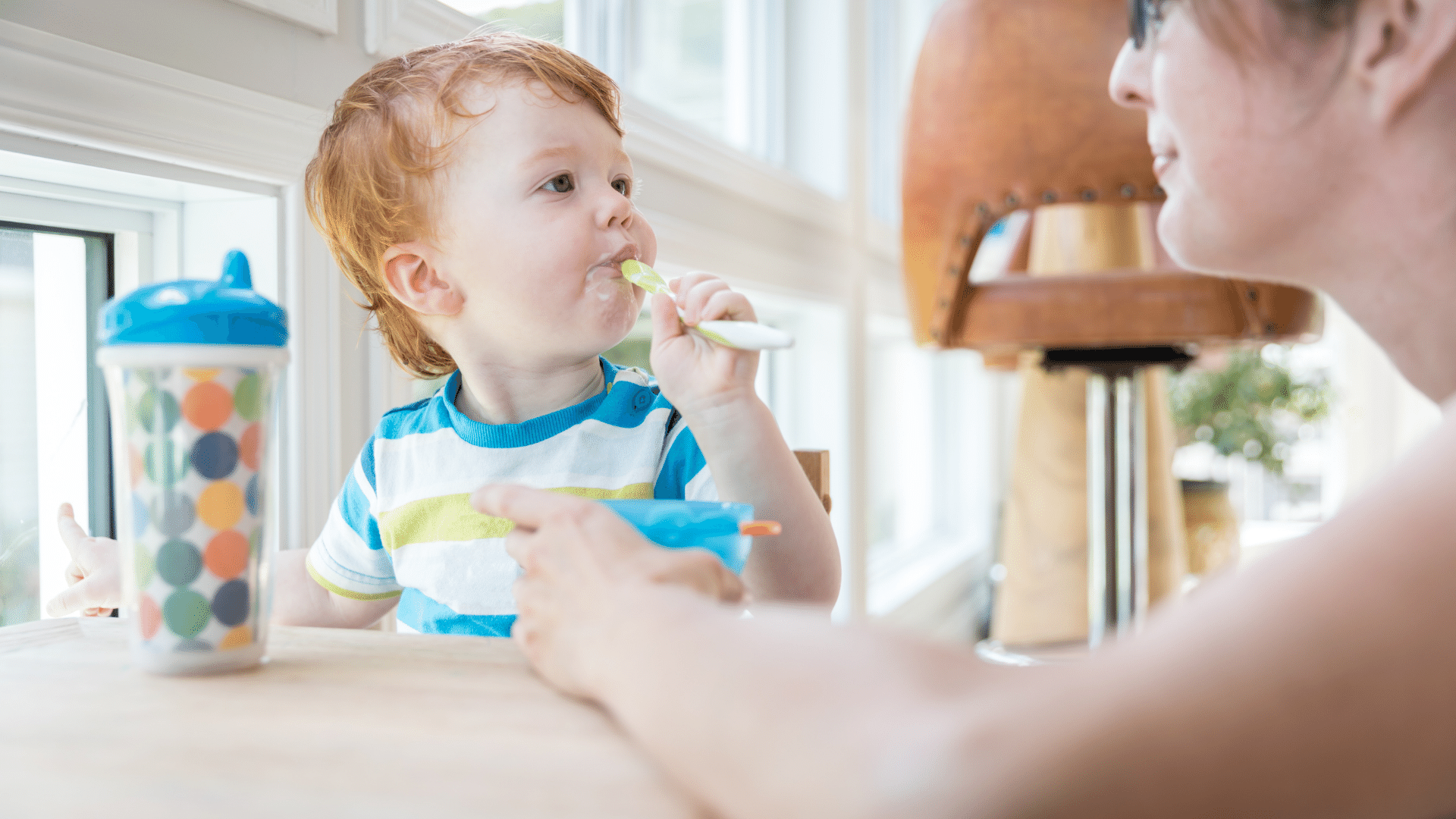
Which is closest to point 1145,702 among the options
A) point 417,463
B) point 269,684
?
point 269,684

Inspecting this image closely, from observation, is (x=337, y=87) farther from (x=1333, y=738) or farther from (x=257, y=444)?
(x=1333, y=738)

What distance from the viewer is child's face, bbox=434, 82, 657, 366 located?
92 centimetres

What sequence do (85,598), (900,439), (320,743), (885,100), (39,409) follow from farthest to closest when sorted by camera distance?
1. (900,439)
2. (885,100)
3. (39,409)
4. (85,598)
5. (320,743)

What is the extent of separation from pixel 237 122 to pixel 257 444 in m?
0.47

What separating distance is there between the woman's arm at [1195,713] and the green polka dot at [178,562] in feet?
1.05

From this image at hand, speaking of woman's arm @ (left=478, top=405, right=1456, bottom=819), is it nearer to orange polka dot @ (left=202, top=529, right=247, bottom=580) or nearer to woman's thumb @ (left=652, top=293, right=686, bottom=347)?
orange polka dot @ (left=202, top=529, right=247, bottom=580)

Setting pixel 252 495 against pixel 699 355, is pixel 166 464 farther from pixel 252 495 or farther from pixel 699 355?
pixel 699 355

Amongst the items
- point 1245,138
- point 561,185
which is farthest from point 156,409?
point 1245,138

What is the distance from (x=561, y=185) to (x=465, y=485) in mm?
287

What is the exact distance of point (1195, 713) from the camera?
31cm

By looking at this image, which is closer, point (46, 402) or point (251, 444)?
point (251, 444)

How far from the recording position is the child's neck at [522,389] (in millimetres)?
1017

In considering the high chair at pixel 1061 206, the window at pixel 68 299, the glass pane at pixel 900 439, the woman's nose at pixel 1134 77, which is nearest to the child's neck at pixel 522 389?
the window at pixel 68 299

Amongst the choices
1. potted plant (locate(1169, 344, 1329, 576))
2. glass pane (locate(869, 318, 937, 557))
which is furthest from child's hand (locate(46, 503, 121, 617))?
potted plant (locate(1169, 344, 1329, 576))
